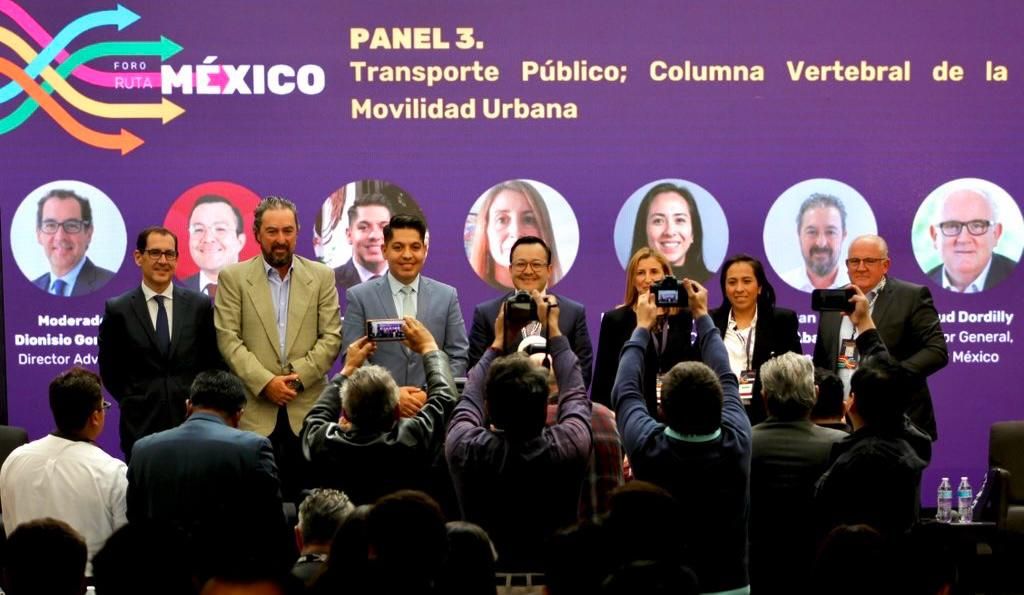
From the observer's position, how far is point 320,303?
612cm

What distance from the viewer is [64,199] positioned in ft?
23.4

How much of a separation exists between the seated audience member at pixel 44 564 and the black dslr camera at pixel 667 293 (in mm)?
2177

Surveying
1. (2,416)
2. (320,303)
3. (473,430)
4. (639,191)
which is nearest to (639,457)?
(473,430)

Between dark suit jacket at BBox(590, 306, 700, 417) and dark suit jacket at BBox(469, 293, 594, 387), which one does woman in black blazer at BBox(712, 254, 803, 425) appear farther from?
dark suit jacket at BBox(469, 293, 594, 387)

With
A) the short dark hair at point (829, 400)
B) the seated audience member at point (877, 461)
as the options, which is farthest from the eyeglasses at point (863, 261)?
the seated audience member at point (877, 461)

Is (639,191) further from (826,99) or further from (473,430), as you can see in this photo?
(473,430)

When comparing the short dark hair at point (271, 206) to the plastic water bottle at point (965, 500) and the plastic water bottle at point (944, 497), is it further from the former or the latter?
the plastic water bottle at point (944, 497)

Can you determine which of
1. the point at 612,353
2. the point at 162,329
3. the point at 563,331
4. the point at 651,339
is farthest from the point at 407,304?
the point at 651,339

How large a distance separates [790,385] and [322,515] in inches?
Answer: 62.1

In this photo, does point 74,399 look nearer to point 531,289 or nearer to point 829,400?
point 531,289

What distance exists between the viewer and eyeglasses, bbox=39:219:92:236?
7.14 metres

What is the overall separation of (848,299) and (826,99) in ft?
6.23

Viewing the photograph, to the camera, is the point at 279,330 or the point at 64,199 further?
the point at 64,199

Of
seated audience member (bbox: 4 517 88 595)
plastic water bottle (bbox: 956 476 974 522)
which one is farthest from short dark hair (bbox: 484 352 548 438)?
plastic water bottle (bbox: 956 476 974 522)
